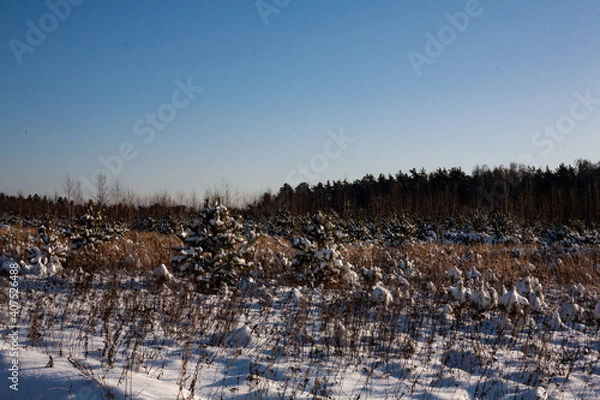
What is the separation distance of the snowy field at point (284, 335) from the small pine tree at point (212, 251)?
6cm

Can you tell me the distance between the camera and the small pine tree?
7875mm

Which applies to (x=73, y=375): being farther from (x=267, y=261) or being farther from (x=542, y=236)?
(x=542, y=236)

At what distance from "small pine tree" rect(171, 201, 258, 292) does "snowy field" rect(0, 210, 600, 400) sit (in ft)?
0.19

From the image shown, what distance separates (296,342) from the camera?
5309mm

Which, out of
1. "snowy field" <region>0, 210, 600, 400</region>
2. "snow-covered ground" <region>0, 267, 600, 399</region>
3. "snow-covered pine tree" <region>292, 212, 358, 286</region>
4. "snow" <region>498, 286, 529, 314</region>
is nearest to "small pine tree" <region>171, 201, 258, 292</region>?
"snowy field" <region>0, 210, 600, 400</region>

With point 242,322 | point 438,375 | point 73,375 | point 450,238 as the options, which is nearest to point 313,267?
point 242,322

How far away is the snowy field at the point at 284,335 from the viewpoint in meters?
3.89

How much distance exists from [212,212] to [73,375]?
4753mm

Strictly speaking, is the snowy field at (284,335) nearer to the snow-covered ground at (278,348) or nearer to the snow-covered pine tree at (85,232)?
the snow-covered ground at (278,348)

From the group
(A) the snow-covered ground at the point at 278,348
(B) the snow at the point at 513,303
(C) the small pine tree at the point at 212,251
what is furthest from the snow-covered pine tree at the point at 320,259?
(B) the snow at the point at 513,303

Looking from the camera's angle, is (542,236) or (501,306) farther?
(542,236)

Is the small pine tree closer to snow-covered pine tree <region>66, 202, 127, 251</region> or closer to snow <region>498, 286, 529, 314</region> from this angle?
snow-covered pine tree <region>66, 202, 127, 251</region>

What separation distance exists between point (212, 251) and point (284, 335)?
3094mm

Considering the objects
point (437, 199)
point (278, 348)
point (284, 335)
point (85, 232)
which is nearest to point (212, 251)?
point (284, 335)
